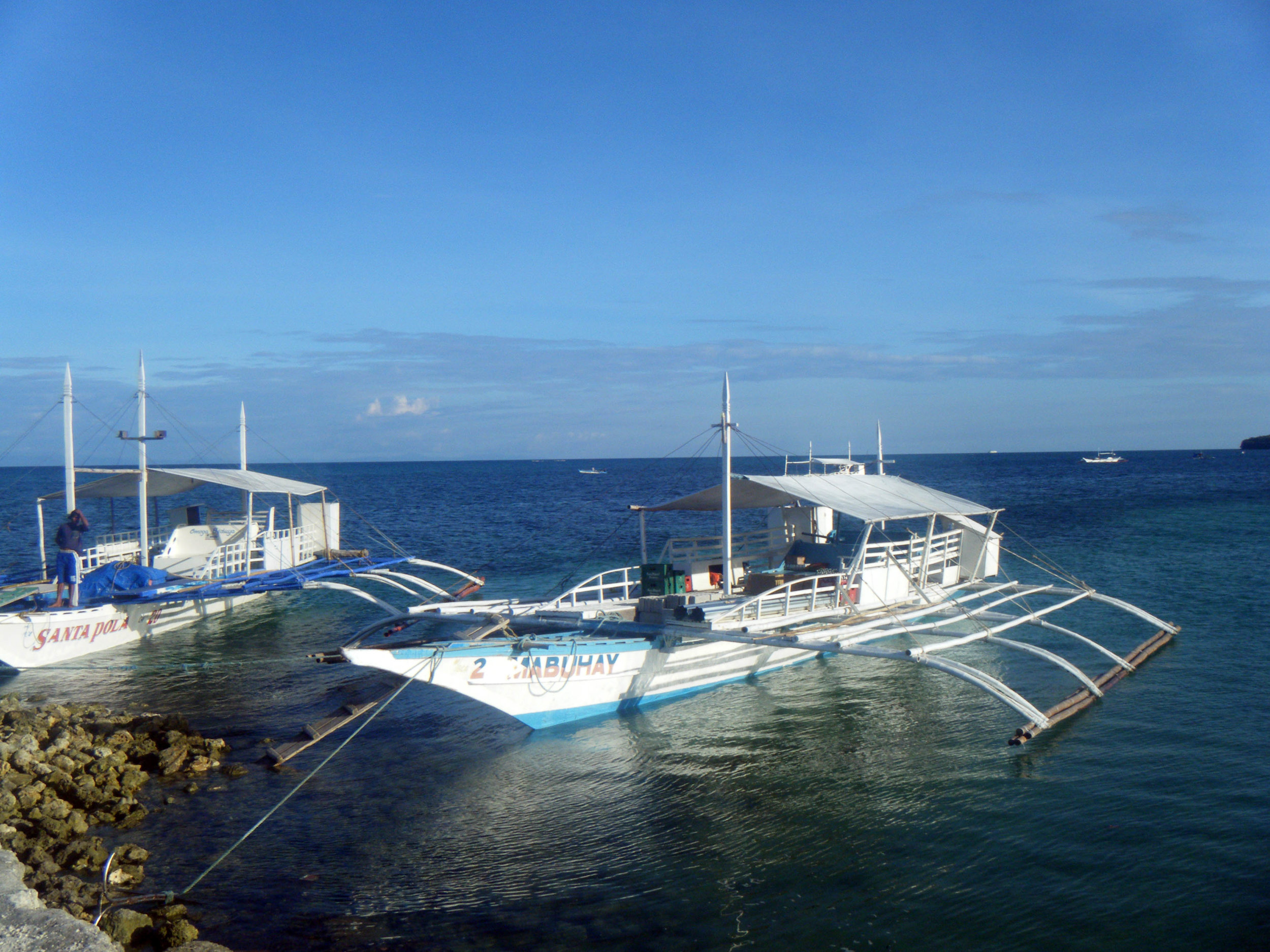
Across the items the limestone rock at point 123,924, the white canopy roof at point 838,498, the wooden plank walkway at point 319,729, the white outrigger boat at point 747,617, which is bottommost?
the wooden plank walkway at point 319,729

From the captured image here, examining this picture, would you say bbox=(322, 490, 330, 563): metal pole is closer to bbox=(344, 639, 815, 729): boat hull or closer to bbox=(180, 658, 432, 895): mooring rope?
bbox=(180, 658, 432, 895): mooring rope

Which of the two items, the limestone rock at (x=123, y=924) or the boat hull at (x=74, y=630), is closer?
the limestone rock at (x=123, y=924)

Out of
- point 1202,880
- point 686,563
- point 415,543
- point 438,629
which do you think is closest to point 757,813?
point 1202,880

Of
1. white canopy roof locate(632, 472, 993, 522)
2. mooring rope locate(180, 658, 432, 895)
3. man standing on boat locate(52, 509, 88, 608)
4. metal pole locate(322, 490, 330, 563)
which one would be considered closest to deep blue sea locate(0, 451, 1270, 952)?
mooring rope locate(180, 658, 432, 895)

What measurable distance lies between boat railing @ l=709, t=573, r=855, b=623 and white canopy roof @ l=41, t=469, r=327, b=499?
43.9 feet

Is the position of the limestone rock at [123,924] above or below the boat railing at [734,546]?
below

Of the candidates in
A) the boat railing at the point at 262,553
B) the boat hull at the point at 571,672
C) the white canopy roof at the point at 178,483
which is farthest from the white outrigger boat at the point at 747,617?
the white canopy roof at the point at 178,483

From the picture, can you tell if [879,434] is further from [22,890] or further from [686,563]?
[22,890]

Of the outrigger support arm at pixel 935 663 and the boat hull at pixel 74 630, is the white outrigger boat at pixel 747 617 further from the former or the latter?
the boat hull at pixel 74 630

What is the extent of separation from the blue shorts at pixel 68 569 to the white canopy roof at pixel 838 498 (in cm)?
1245

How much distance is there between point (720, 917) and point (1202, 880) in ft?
18.6

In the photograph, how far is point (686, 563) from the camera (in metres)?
18.9

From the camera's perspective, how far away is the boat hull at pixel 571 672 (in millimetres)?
13172

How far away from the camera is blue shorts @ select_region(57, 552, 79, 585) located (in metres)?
19.2
